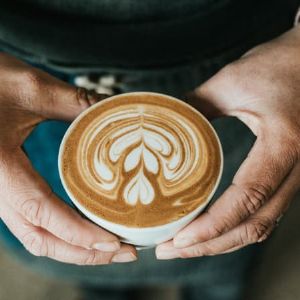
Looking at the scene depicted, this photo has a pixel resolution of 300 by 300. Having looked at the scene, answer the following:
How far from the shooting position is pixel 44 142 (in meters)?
0.89

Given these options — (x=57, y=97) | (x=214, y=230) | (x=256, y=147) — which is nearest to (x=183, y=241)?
(x=214, y=230)

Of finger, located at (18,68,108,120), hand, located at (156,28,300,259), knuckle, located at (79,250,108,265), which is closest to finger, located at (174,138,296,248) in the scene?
hand, located at (156,28,300,259)

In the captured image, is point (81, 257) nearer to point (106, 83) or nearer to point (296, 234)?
point (106, 83)

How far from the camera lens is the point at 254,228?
68cm

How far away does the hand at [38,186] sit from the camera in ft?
2.00

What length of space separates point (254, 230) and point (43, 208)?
0.92 feet

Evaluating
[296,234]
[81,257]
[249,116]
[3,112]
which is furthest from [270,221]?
[296,234]

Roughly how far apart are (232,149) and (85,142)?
354 mm

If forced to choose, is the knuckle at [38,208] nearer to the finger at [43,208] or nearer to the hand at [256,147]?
the finger at [43,208]

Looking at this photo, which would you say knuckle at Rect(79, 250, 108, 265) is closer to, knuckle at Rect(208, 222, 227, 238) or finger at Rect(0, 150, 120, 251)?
finger at Rect(0, 150, 120, 251)

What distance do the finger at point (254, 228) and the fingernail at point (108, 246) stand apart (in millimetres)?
71

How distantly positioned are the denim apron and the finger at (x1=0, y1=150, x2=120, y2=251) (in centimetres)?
19

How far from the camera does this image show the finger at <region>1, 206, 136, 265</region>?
0.66 meters

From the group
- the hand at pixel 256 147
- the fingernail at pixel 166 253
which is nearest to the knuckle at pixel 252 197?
the hand at pixel 256 147
